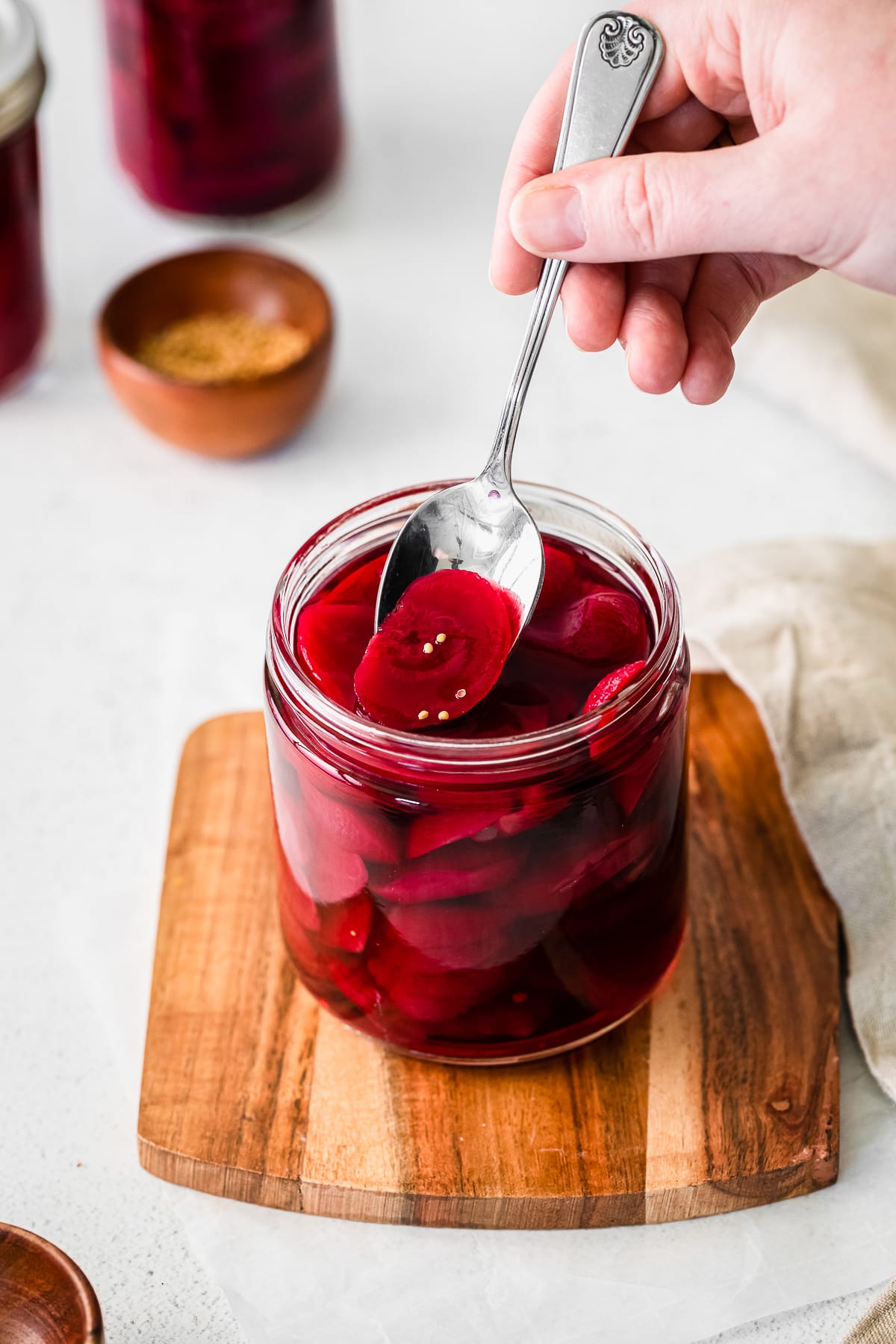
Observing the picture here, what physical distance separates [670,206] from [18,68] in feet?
3.05

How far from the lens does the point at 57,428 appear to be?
1.79 metres

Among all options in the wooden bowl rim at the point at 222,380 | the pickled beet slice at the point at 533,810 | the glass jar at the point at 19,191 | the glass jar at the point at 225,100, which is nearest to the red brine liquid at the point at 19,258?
the glass jar at the point at 19,191

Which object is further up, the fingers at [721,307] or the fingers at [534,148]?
the fingers at [534,148]

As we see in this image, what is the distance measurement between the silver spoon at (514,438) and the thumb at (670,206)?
4 centimetres

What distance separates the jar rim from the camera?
887 millimetres

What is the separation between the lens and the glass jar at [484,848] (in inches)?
35.6

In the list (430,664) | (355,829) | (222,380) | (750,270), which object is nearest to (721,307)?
(750,270)

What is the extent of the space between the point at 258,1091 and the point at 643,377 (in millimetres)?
597

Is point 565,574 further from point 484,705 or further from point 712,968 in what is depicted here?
point 712,968

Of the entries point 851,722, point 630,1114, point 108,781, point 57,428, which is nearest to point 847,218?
point 851,722

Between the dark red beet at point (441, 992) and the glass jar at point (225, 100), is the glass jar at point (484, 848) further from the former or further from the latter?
the glass jar at point (225, 100)

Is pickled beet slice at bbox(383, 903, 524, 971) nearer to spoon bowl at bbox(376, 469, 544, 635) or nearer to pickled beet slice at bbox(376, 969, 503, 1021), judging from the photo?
→ pickled beet slice at bbox(376, 969, 503, 1021)

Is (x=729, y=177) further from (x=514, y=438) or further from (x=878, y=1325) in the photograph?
(x=878, y=1325)

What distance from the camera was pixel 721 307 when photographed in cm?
117
